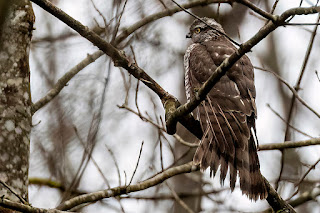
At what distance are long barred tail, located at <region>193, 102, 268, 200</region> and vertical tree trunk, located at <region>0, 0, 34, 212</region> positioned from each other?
162 cm

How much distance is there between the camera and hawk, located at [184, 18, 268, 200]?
4395mm

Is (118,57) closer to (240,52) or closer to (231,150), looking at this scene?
(240,52)

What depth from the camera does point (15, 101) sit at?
372 centimetres

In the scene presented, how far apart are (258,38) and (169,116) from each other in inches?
56.1

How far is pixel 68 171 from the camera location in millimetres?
5848

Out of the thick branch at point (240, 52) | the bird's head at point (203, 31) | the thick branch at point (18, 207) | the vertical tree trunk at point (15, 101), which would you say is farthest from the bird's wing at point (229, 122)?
the thick branch at point (18, 207)

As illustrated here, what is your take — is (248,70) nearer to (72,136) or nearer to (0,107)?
(72,136)

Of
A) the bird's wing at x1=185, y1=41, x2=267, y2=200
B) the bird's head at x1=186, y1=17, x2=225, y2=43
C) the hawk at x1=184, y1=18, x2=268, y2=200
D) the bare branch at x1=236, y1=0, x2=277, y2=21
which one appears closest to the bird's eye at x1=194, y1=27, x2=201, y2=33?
the bird's head at x1=186, y1=17, x2=225, y2=43

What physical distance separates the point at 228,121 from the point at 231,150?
1.09ft

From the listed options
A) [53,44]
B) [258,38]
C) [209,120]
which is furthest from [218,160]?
[53,44]

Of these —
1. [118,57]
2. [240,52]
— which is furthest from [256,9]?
[118,57]

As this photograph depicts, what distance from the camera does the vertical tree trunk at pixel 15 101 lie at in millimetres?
3510

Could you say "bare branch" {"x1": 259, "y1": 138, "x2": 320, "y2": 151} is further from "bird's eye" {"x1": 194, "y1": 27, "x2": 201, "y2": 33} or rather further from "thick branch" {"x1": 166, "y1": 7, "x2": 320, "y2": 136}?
"bird's eye" {"x1": 194, "y1": 27, "x2": 201, "y2": 33}

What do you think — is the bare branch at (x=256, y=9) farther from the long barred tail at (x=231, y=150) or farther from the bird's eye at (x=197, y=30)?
the bird's eye at (x=197, y=30)
